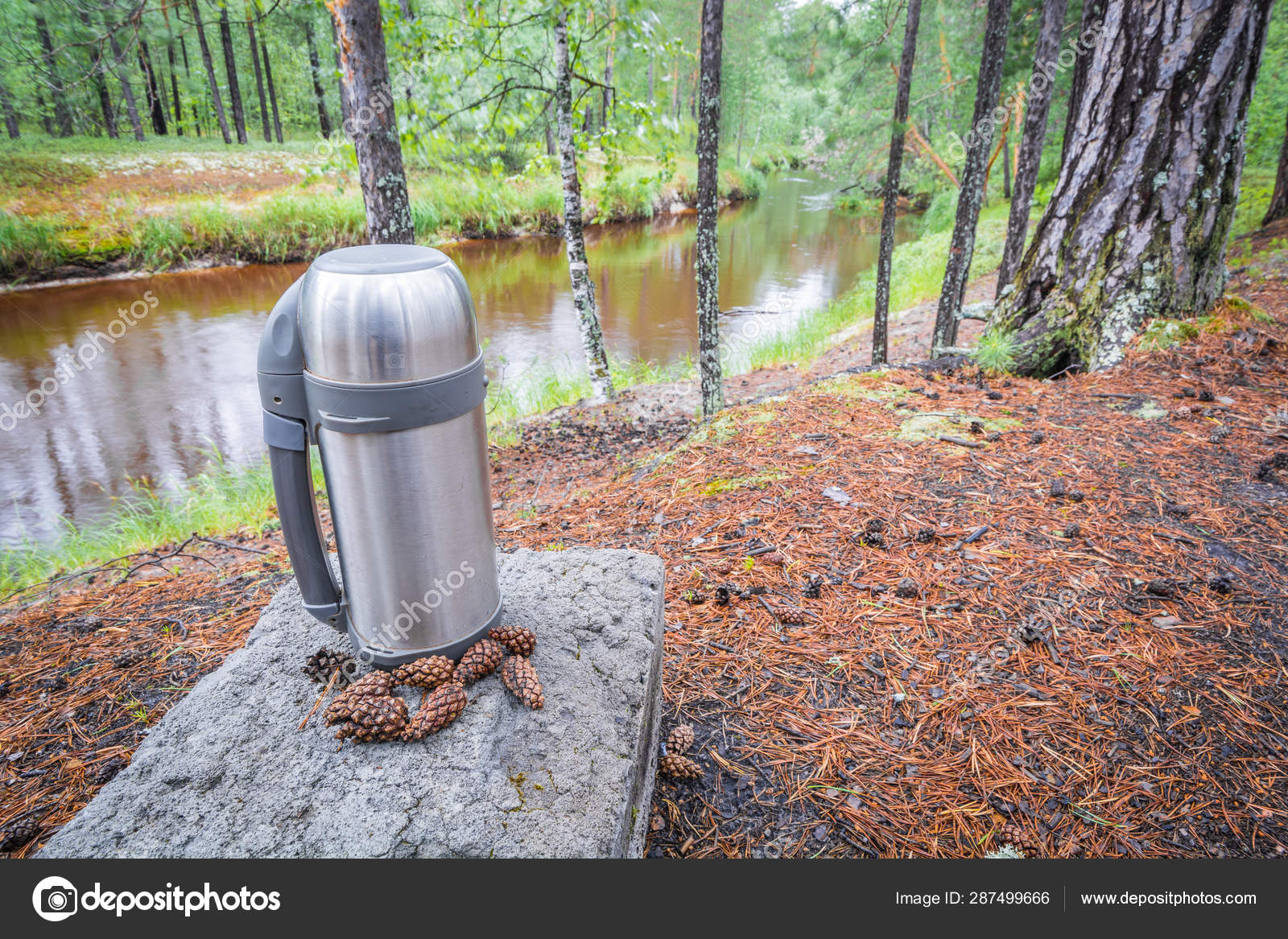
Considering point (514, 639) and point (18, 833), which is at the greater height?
point (514, 639)

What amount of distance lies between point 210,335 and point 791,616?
44.1ft

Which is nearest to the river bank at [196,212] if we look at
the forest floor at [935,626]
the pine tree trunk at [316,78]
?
the pine tree trunk at [316,78]

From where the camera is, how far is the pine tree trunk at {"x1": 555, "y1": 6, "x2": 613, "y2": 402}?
6.88 m

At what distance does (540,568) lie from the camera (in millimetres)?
2414

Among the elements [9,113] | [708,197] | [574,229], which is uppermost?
[9,113]

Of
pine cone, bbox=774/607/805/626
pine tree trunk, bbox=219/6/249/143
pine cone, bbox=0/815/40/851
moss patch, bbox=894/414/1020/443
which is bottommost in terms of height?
pine cone, bbox=0/815/40/851

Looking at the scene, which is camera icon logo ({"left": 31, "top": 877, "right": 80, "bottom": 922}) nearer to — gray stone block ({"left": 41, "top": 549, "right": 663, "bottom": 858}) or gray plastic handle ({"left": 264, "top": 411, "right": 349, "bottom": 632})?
gray stone block ({"left": 41, "top": 549, "right": 663, "bottom": 858})

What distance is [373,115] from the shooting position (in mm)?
4398

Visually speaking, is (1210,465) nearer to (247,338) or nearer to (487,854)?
(487,854)

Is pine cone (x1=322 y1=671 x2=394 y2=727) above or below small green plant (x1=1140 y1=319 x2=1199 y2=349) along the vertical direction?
below

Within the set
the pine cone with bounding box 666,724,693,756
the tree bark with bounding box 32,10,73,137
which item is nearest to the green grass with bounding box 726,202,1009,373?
the tree bark with bounding box 32,10,73,137

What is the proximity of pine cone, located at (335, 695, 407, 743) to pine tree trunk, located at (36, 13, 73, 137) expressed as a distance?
476cm

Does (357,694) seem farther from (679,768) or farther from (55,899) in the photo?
(679,768)

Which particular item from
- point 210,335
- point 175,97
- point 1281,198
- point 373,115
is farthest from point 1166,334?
point 175,97
